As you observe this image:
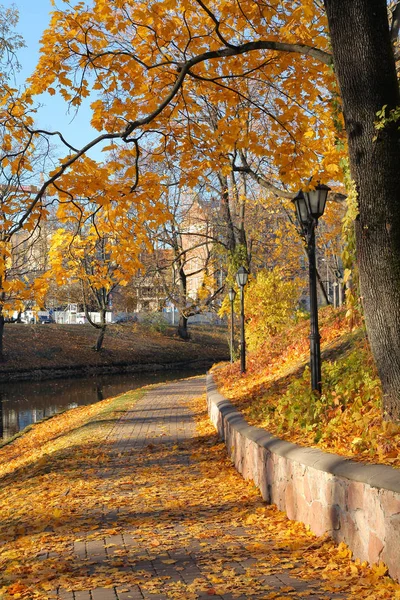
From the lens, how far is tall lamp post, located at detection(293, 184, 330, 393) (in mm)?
8781

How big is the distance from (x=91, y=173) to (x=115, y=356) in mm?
36810

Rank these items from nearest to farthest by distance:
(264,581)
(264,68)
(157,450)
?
(264,581), (264,68), (157,450)

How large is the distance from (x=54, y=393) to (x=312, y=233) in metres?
22.2

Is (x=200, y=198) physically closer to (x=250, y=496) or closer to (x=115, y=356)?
(x=115, y=356)

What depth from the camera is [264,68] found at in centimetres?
877

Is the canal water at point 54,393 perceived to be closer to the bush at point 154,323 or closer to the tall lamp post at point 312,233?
the bush at point 154,323

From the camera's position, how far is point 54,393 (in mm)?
29609

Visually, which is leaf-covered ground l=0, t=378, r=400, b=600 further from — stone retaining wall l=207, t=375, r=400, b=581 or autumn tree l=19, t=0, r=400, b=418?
autumn tree l=19, t=0, r=400, b=418

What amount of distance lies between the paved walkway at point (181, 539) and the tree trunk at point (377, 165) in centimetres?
178

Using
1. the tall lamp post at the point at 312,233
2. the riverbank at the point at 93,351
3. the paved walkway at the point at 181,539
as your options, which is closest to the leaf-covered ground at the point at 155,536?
the paved walkway at the point at 181,539

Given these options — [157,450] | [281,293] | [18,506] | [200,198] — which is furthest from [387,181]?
[200,198]

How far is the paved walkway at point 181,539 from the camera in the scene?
Result: 4.54 meters

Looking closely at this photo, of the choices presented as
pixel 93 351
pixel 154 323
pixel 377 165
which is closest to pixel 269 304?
pixel 377 165

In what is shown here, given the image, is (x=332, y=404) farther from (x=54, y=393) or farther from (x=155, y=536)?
(x=54, y=393)
